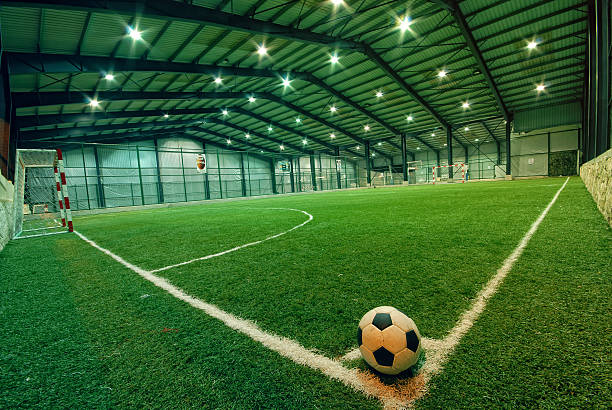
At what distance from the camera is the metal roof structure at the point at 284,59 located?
12.9 m

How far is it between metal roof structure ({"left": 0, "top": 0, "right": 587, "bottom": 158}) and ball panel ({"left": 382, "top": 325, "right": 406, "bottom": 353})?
14173 millimetres

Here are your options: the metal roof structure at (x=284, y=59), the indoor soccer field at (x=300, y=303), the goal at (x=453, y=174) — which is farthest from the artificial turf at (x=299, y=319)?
the goal at (x=453, y=174)

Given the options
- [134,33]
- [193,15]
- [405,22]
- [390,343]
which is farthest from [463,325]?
[405,22]

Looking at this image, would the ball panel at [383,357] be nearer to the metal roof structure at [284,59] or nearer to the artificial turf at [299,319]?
the artificial turf at [299,319]

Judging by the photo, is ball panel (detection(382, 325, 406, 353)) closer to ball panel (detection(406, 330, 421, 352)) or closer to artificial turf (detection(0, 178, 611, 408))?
ball panel (detection(406, 330, 421, 352))

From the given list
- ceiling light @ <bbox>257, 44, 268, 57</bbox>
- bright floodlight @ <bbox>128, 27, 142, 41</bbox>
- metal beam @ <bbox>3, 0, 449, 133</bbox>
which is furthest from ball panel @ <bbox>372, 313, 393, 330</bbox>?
ceiling light @ <bbox>257, 44, 268, 57</bbox>

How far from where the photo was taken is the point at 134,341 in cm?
197

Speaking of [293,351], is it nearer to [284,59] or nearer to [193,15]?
[193,15]

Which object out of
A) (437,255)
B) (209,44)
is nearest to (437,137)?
(209,44)

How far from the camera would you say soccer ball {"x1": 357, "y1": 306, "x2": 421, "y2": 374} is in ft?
4.75

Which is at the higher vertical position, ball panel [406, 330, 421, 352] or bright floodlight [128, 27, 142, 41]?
bright floodlight [128, 27, 142, 41]

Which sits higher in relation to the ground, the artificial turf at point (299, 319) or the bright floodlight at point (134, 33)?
the bright floodlight at point (134, 33)

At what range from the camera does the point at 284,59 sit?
2078cm

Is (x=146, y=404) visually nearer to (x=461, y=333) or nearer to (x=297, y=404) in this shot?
(x=297, y=404)
